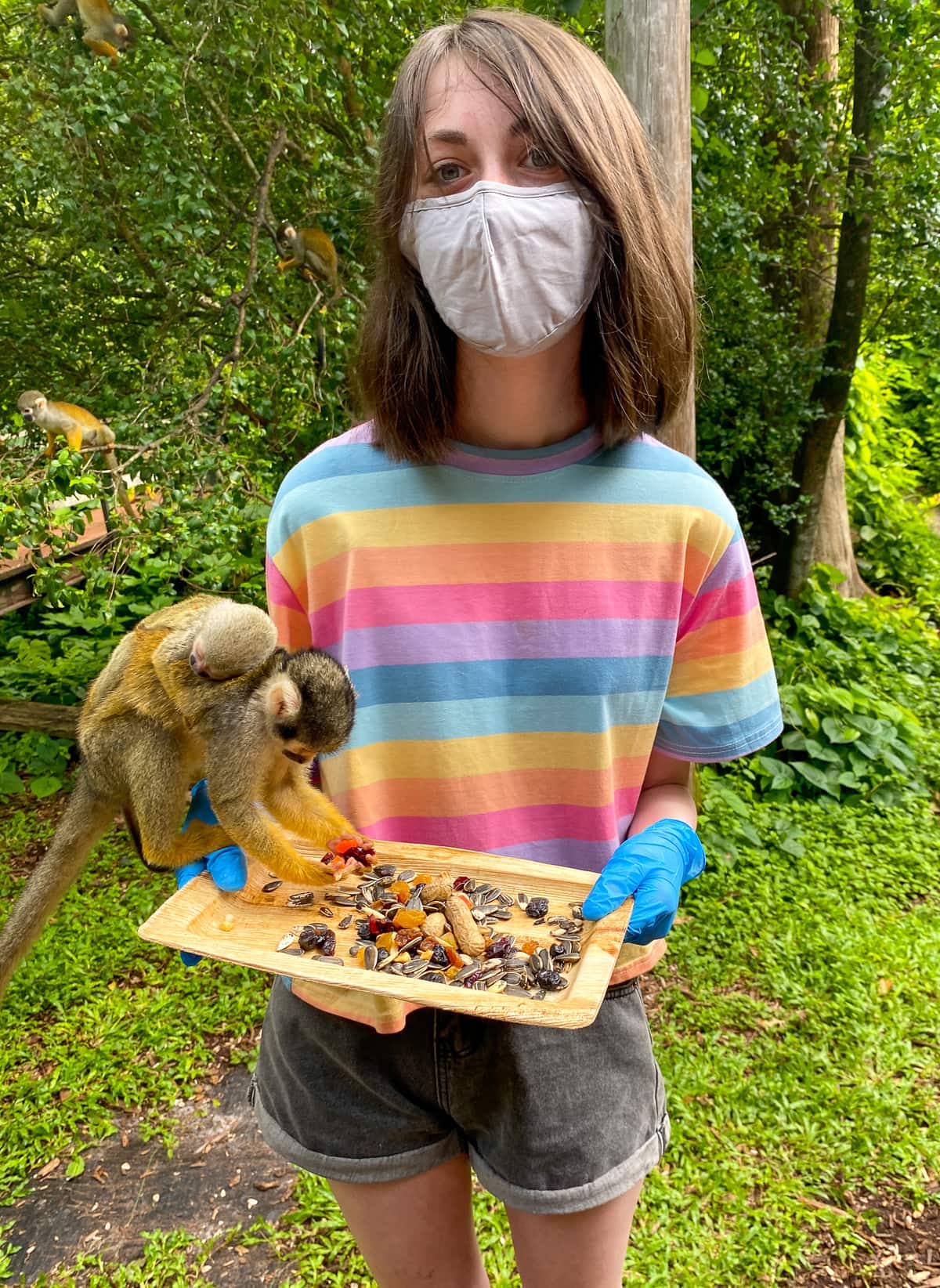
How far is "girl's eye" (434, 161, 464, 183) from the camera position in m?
1.06

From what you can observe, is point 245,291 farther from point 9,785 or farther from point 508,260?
point 9,785

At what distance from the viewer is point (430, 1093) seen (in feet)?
3.74

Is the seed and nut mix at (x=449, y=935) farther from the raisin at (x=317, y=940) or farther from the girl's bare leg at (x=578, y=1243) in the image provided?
the girl's bare leg at (x=578, y=1243)

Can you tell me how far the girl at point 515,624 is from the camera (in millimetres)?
1080

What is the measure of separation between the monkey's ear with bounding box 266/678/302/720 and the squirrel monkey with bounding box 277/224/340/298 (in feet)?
7.34

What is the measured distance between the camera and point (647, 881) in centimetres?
108

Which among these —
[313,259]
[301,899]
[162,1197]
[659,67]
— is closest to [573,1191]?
[301,899]

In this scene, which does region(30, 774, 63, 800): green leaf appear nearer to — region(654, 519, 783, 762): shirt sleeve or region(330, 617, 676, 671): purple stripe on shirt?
region(330, 617, 676, 671): purple stripe on shirt

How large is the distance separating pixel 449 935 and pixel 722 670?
50 cm

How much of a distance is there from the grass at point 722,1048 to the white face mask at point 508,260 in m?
2.11

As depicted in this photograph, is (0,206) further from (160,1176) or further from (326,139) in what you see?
(160,1176)

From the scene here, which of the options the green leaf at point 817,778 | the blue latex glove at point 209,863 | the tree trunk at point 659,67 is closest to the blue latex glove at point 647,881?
the blue latex glove at point 209,863

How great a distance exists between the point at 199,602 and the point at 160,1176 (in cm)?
183

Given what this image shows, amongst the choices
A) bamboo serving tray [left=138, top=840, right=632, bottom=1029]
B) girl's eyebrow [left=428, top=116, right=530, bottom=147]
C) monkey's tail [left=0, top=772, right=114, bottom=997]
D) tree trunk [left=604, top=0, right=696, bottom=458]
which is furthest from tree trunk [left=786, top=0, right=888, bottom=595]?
monkey's tail [left=0, top=772, right=114, bottom=997]
